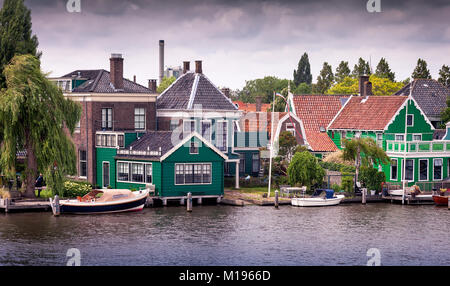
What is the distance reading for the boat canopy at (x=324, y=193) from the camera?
6184 centimetres

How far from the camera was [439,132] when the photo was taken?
74500 millimetres

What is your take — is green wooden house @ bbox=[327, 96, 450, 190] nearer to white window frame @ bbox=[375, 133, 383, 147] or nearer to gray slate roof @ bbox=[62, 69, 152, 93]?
white window frame @ bbox=[375, 133, 383, 147]

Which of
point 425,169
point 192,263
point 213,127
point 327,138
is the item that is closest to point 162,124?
point 213,127

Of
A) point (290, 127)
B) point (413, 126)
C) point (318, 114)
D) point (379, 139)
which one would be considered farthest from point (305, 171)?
point (318, 114)

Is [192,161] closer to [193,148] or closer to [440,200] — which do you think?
[193,148]

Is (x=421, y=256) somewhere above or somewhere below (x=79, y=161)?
below

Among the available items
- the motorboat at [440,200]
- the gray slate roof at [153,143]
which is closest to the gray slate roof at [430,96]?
the motorboat at [440,200]

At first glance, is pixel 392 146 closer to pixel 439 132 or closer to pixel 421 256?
pixel 439 132

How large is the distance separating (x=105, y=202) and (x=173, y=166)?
635cm

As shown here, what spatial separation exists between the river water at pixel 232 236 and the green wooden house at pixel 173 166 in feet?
7.21

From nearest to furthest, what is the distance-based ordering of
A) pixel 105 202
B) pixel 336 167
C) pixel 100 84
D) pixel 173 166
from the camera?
1. pixel 105 202
2. pixel 173 166
3. pixel 100 84
4. pixel 336 167

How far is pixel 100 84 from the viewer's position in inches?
2665

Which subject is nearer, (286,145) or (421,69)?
(286,145)

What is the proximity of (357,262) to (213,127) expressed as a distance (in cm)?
2947
